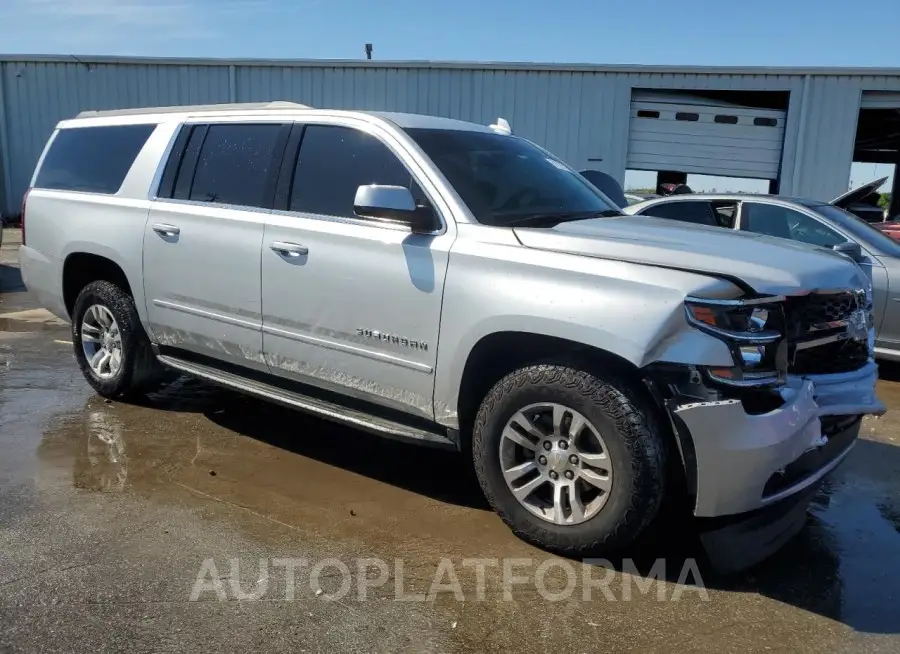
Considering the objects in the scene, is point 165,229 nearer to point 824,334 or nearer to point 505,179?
point 505,179

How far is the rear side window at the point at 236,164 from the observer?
14.3 feet

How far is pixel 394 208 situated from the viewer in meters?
3.49

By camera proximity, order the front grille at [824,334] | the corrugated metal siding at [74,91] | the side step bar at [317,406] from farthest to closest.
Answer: the corrugated metal siding at [74,91], the side step bar at [317,406], the front grille at [824,334]

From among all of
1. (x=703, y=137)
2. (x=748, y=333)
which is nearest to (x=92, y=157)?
(x=748, y=333)

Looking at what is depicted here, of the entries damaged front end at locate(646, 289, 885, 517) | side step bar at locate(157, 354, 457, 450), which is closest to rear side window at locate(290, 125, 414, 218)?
side step bar at locate(157, 354, 457, 450)

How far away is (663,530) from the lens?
3557 millimetres

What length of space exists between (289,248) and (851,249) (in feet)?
14.3

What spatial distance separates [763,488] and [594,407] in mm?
705

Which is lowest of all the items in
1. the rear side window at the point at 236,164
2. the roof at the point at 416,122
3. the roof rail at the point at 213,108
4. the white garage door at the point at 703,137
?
the rear side window at the point at 236,164

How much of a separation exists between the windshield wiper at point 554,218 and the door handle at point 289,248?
1100 mm

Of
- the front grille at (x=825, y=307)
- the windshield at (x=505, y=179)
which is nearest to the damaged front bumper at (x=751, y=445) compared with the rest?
the front grille at (x=825, y=307)

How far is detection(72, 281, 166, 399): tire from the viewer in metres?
5.11

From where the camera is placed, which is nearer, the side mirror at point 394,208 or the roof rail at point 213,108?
the side mirror at point 394,208

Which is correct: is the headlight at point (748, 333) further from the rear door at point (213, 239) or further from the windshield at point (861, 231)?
the windshield at point (861, 231)
